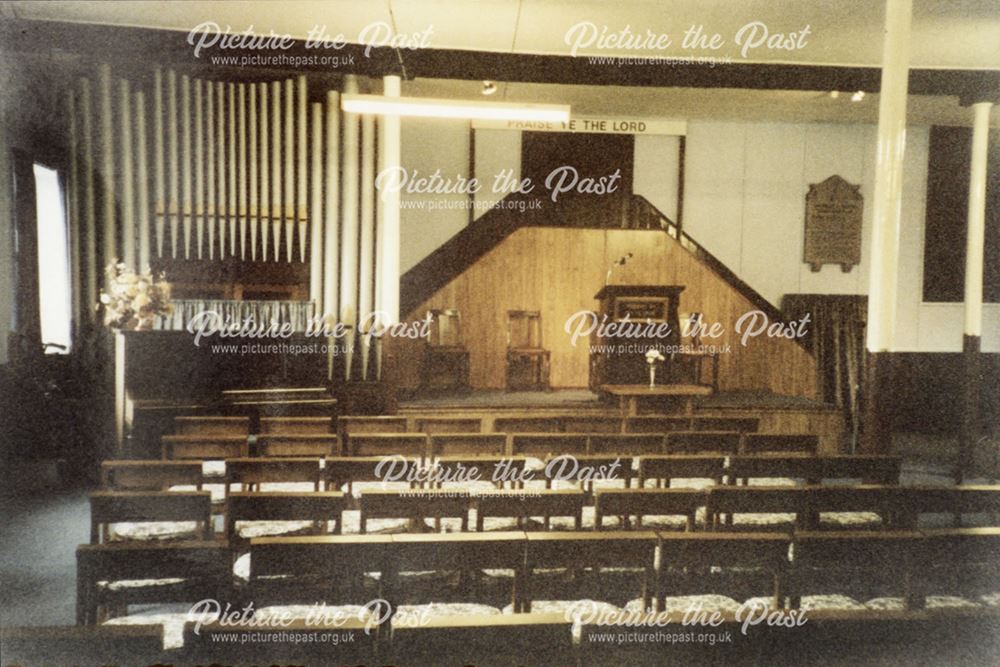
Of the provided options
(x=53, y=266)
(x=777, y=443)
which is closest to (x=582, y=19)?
(x=777, y=443)

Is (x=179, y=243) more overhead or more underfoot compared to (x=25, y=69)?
more underfoot

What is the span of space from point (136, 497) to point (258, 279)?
16.9ft

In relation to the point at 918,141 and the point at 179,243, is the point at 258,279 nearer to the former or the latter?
the point at 179,243

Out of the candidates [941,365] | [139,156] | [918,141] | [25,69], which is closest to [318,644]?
[139,156]

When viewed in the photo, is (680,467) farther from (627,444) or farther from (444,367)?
(444,367)

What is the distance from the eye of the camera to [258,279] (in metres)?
7.98

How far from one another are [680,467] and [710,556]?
1405mm

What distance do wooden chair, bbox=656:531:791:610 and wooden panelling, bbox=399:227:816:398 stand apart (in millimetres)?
6686

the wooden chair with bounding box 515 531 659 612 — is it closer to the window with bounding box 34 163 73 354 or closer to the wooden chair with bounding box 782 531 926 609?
the wooden chair with bounding box 782 531 926 609

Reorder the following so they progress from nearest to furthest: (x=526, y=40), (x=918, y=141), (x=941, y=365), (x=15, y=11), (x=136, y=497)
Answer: (x=136, y=497) < (x=15, y=11) < (x=526, y=40) < (x=941, y=365) < (x=918, y=141)

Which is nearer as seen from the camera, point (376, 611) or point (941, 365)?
point (376, 611)

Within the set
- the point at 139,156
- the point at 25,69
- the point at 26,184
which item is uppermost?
the point at 25,69

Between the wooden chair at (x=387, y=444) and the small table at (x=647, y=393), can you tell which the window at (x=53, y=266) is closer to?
the wooden chair at (x=387, y=444)

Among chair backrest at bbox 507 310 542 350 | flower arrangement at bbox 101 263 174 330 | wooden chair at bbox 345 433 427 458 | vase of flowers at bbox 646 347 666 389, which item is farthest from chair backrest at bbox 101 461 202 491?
chair backrest at bbox 507 310 542 350
